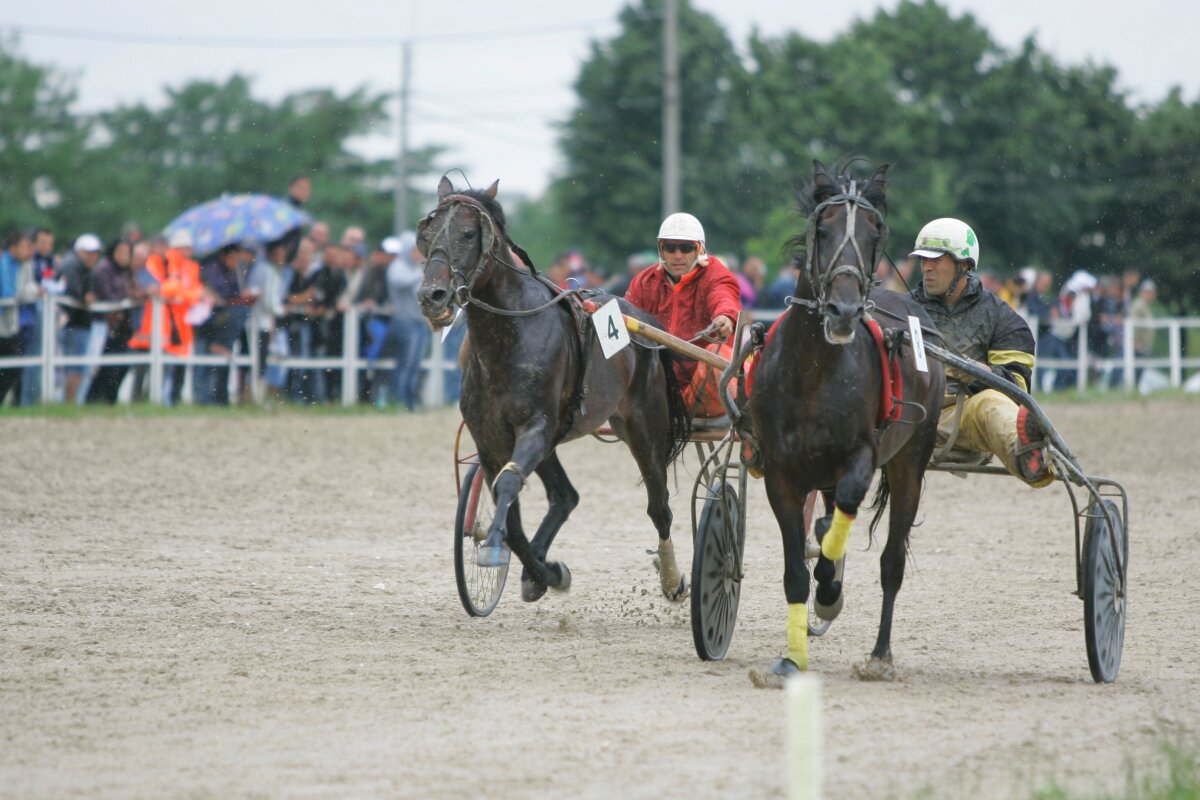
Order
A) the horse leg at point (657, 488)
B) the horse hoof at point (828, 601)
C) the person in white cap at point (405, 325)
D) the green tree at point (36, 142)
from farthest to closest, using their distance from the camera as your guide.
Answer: the green tree at point (36, 142) < the person in white cap at point (405, 325) < the horse leg at point (657, 488) < the horse hoof at point (828, 601)

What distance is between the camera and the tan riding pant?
22.0ft

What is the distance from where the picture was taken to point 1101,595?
6266 millimetres

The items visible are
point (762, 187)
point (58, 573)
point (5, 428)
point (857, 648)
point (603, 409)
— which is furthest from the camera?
point (762, 187)

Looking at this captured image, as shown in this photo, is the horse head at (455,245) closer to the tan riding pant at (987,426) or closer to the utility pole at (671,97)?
the tan riding pant at (987,426)

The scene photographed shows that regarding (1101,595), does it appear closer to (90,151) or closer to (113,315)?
(113,315)

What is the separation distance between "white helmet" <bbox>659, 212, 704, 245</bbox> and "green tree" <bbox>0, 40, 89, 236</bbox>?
Result: 106ft

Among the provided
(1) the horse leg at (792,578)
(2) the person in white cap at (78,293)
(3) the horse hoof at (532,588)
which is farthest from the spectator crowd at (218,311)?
(1) the horse leg at (792,578)

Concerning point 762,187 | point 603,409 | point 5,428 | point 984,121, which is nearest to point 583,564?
point 603,409

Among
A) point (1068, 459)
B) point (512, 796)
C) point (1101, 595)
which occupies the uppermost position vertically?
point (1068, 459)

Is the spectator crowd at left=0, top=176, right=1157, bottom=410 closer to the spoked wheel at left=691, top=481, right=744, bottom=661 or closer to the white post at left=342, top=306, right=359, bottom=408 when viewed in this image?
the white post at left=342, top=306, right=359, bottom=408

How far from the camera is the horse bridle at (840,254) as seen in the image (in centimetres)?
570

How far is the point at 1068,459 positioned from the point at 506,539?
2458 millimetres

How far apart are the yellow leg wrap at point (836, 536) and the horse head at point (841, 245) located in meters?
0.66

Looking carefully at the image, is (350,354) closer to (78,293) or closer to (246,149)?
(78,293)
